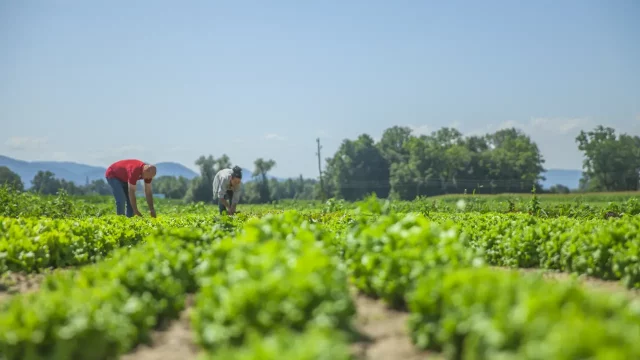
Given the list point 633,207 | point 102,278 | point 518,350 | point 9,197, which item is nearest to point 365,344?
point 518,350

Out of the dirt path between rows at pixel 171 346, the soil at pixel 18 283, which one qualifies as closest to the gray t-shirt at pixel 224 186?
the soil at pixel 18 283

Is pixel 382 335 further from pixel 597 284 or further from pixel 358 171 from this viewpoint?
pixel 358 171

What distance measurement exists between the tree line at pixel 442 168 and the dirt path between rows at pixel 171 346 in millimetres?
83538

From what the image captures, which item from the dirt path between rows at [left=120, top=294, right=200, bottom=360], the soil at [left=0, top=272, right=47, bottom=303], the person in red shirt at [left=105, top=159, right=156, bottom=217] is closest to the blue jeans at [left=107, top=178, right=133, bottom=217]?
the person in red shirt at [left=105, top=159, right=156, bottom=217]

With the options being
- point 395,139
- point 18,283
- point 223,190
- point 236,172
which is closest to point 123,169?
point 223,190

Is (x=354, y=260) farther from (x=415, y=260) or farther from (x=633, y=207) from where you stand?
(x=633, y=207)

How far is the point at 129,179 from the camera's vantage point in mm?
11938

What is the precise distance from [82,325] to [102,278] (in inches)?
46.5

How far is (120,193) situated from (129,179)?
2.65 feet

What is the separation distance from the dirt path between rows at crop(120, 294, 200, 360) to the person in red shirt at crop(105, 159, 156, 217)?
22.9ft

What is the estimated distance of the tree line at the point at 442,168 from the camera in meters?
94.6

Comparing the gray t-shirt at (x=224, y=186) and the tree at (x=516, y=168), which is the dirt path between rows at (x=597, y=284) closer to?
the gray t-shirt at (x=224, y=186)

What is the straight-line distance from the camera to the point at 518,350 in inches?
127

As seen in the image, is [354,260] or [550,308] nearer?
[550,308]
